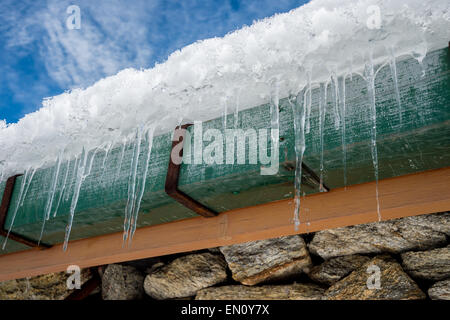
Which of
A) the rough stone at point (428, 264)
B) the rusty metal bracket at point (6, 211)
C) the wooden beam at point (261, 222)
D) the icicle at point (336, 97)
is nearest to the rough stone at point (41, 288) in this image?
the wooden beam at point (261, 222)

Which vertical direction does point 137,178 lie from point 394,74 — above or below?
below

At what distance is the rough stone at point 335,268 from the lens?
217 cm

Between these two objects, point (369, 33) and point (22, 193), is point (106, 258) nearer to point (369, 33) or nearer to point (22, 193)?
point (22, 193)

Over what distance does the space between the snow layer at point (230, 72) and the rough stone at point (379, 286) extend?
1.31 m

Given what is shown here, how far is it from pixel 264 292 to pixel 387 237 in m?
0.87

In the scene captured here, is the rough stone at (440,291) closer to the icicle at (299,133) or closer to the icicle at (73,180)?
the icicle at (299,133)

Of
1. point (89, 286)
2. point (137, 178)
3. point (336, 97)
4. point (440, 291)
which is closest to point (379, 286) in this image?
point (440, 291)

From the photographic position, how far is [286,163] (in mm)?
1347

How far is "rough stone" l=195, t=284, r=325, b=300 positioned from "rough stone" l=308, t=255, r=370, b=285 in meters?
0.07

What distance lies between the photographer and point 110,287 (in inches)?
113

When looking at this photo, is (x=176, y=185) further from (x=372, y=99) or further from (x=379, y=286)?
(x=379, y=286)

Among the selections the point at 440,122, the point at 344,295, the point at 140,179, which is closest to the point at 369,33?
the point at 440,122

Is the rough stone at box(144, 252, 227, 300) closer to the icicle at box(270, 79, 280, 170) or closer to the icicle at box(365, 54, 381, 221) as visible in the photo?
the icicle at box(270, 79, 280, 170)
